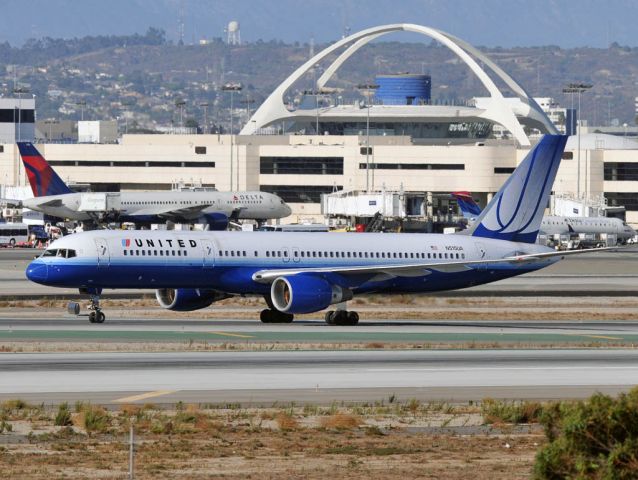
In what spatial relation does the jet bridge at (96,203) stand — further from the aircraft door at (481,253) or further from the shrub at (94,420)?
the shrub at (94,420)

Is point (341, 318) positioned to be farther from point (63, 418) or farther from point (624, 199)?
point (624, 199)

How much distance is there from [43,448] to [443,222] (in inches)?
5479

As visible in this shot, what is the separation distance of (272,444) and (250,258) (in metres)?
31.2

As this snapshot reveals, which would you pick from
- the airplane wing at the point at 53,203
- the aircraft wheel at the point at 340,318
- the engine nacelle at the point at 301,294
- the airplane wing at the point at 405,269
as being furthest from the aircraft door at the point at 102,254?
the airplane wing at the point at 53,203

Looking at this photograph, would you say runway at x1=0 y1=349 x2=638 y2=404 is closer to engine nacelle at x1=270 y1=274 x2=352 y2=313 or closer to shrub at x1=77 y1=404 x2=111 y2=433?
shrub at x1=77 y1=404 x2=111 y2=433

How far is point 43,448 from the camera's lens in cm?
2969

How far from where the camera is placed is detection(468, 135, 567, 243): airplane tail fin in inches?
2653

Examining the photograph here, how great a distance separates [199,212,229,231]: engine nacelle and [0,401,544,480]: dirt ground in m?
120

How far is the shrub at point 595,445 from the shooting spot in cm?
2261

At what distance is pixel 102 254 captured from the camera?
58688 mm

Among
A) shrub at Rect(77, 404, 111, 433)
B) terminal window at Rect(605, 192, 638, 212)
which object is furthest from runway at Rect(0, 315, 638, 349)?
terminal window at Rect(605, 192, 638, 212)

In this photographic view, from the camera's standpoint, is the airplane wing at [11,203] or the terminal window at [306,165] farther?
the terminal window at [306,165]

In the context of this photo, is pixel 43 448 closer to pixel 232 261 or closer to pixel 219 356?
pixel 219 356

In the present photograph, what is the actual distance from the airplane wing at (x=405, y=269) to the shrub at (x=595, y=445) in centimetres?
3744
